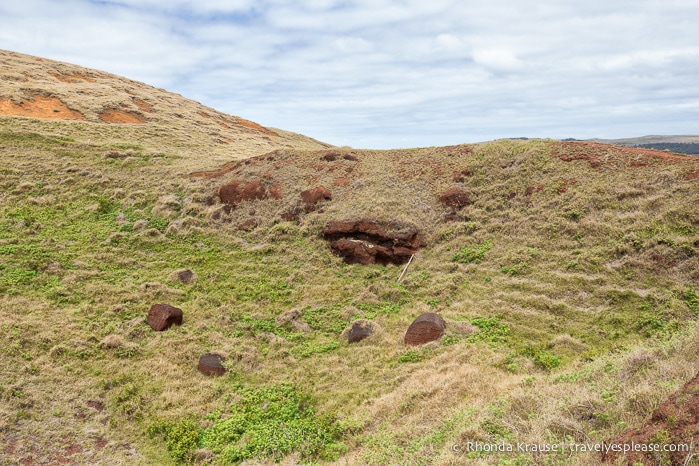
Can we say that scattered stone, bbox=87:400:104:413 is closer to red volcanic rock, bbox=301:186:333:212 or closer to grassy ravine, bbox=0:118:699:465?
grassy ravine, bbox=0:118:699:465

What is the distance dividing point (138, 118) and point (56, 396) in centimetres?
4152

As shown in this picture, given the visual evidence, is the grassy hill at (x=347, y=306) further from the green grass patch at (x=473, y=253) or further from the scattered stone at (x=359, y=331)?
the scattered stone at (x=359, y=331)

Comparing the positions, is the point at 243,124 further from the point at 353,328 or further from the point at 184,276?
the point at 353,328

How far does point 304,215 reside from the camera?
2138cm

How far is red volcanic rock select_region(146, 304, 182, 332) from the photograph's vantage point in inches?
540

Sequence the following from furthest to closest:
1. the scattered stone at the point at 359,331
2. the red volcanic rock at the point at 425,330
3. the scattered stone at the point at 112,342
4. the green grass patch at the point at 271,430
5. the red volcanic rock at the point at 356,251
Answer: the red volcanic rock at the point at 356,251 → the scattered stone at the point at 359,331 → the scattered stone at the point at 112,342 → the red volcanic rock at the point at 425,330 → the green grass patch at the point at 271,430

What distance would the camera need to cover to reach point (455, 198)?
20062 mm

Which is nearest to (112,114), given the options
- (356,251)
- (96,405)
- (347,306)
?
(356,251)

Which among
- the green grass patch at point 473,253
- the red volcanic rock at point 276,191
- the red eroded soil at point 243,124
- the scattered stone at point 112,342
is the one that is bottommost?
the scattered stone at point 112,342

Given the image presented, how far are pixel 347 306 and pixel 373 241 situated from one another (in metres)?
4.32

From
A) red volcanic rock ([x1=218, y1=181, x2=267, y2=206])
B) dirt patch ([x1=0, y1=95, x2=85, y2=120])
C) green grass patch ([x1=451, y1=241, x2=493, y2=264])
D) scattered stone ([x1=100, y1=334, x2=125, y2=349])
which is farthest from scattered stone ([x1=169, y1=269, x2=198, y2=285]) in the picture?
dirt patch ([x1=0, y1=95, x2=85, y2=120])

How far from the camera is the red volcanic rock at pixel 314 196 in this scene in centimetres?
2187

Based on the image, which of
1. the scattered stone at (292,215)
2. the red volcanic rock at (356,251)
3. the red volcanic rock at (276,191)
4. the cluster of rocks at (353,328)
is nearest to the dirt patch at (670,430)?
the cluster of rocks at (353,328)

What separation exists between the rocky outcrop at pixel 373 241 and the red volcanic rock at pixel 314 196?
3.10 metres
